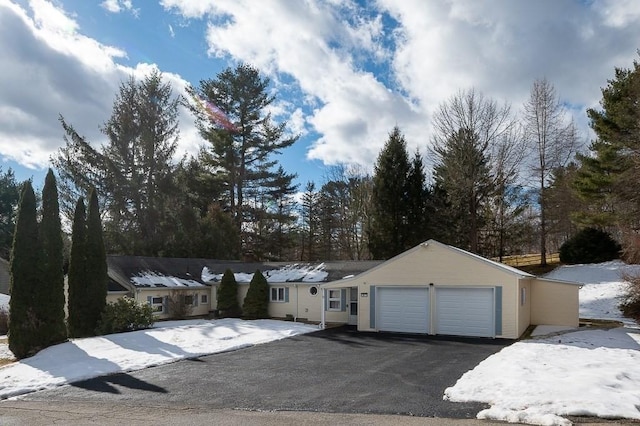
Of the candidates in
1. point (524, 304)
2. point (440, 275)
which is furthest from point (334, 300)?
point (524, 304)

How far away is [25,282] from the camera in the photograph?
15500mm

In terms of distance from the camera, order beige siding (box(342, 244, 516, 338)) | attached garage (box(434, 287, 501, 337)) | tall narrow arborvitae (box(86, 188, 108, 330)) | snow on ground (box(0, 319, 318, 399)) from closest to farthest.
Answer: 1. snow on ground (box(0, 319, 318, 399))
2. beige siding (box(342, 244, 516, 338))
3. attached garage (box(434, 287, 501, 337))
4. tall narrow arborvitae (box(86, 188, 108, 330))

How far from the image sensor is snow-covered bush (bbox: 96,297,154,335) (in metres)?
18.2

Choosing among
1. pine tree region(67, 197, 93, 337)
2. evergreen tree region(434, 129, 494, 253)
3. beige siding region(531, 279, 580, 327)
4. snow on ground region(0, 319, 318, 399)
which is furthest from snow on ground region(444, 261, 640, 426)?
pine tree region(67, 197, 93, 337)

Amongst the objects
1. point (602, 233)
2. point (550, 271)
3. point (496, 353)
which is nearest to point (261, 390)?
point (496, 353)

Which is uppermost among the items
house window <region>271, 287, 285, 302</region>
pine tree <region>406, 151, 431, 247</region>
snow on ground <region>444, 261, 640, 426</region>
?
pine tree <region>406, 151, 431, 247</region>

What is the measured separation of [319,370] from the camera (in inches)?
443

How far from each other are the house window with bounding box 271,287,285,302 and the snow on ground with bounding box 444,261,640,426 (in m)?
12.0

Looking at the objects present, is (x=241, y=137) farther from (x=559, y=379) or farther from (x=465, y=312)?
(x=559, y=379)

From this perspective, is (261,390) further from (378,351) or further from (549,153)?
(549,153)

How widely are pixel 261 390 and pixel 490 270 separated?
1119cm

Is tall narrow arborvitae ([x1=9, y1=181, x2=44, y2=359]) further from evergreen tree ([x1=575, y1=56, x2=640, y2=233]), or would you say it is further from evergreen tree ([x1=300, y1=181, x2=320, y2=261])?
evergreen tree ([x1=300, y1=181, x2=320, y2=261])

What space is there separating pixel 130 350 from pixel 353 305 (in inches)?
404

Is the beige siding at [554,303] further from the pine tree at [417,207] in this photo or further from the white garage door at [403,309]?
the pine tree at [417,207]
